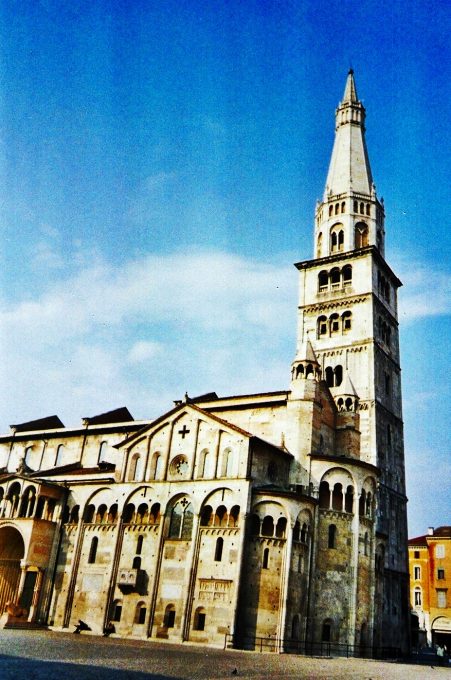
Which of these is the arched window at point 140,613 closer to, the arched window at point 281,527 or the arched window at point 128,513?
the arched window at point 128,513

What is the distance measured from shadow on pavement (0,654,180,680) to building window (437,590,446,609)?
196 feet

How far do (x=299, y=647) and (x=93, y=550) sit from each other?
1537 centimetres

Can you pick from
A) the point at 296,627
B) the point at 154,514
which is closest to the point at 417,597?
the point at 296,627

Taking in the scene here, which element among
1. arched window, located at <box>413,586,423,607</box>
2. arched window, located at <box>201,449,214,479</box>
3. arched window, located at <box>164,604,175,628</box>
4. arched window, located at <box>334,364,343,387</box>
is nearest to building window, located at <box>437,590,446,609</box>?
arched window, located at <box>413,586,423,607</box>

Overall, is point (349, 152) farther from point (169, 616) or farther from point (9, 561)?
point (9, 561)

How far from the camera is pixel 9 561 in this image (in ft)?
149

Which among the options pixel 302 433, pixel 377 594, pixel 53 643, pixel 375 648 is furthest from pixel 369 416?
pixel 53 643

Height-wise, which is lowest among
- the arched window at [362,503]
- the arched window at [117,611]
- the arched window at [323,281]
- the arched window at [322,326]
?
the arched window at [117,611]

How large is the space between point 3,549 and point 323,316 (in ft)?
104

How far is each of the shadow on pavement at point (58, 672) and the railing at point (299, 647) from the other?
1625 cm

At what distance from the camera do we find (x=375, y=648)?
38.9 m

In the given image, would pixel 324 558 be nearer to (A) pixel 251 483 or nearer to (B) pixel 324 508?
(B) pixel 324 508

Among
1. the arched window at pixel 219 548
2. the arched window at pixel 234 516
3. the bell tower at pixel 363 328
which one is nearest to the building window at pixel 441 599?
the bell tower at pixel 363 328

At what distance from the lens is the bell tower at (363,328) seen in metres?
47.5
